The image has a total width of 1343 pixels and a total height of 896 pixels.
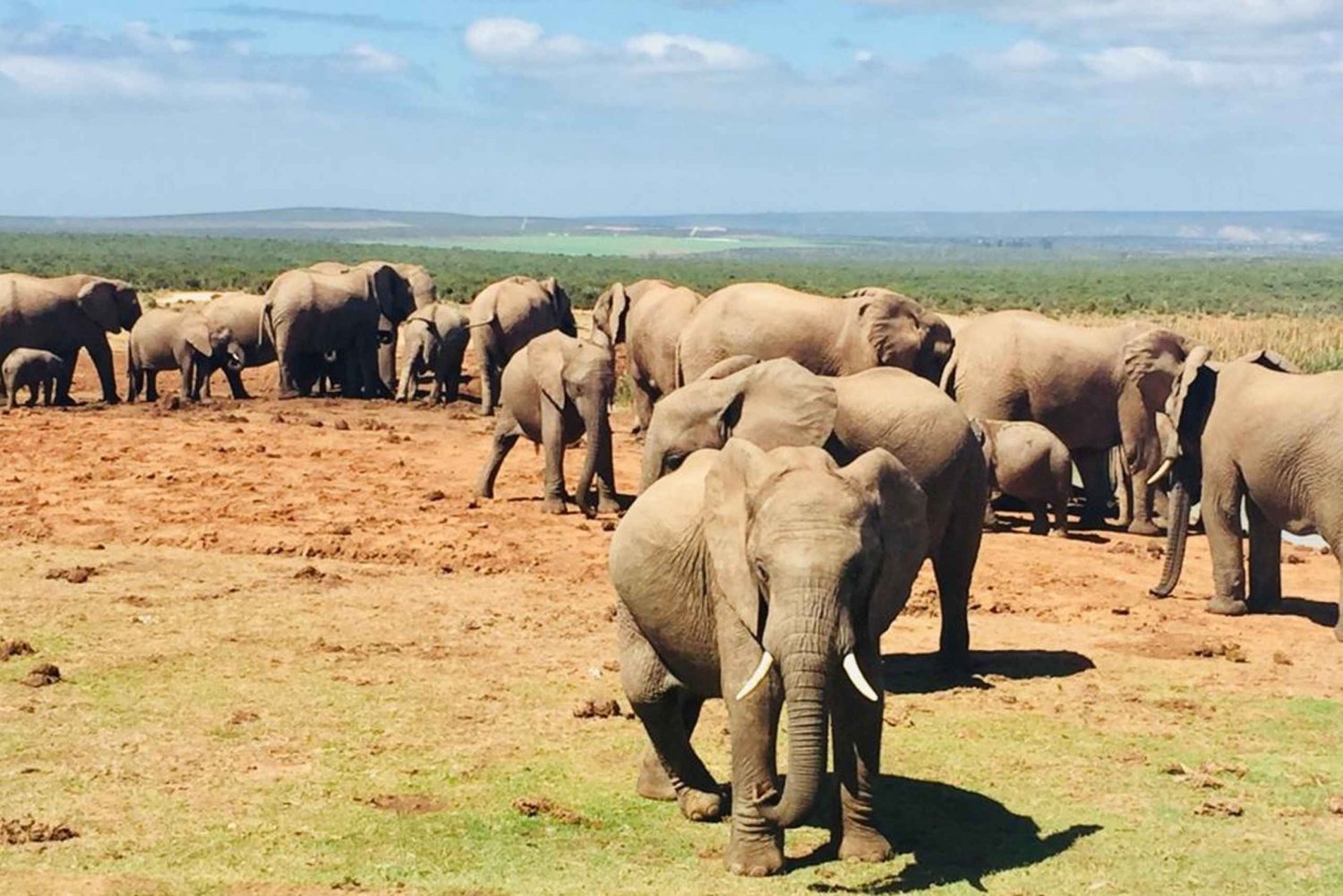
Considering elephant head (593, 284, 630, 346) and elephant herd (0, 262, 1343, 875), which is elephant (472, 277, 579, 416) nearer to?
elephant herd (0, 262, 1343, 875)

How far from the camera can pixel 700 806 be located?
9.05 metres

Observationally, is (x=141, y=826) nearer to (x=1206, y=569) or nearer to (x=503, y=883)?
(x=503, y=883)

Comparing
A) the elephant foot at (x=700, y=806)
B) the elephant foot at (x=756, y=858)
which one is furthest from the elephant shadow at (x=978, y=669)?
the elephant foot at (x=756, y=858)

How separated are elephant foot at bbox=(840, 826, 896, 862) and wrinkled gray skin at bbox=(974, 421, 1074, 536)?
10335mm

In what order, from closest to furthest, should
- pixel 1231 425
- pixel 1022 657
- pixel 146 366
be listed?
pixel 1022 657 < pixel 1231 425 < pixel 146 366

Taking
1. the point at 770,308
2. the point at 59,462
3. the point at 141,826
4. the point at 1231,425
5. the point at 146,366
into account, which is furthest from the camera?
the point at 146,366

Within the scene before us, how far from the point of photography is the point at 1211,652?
13.3 metres

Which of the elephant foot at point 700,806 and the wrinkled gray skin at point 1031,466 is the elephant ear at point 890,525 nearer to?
the elephant foot at point 700,806

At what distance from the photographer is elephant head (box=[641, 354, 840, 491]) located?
11211 mm

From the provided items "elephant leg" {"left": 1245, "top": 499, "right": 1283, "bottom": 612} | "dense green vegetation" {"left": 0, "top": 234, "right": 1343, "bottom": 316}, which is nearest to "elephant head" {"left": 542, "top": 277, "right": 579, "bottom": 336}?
"elephant leg" {"left": 1245, "top": 499, "right": 1283, "bottom": 612}

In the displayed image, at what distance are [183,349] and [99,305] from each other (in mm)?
1775

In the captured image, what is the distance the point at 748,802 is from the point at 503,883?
1.13 m

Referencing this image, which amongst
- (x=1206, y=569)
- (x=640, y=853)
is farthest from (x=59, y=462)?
(x=640, y=853)

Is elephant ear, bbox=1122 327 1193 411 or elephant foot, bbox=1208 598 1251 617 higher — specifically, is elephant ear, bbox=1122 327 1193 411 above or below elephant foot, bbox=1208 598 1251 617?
above
